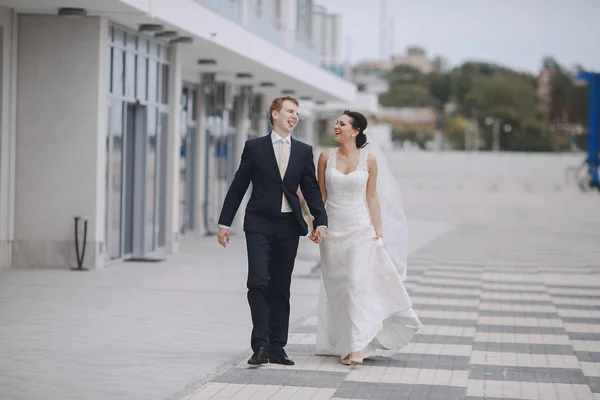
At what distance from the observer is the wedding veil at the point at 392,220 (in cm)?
953

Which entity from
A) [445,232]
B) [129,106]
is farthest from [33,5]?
[445,232]

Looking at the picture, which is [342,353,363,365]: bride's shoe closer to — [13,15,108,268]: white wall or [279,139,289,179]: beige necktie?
[279,139,289,179]: beige necktie

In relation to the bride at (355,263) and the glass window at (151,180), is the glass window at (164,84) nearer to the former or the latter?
the glass window at (151,180)

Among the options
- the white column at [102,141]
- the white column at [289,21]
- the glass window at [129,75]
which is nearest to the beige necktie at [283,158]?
the white column at [102,141]

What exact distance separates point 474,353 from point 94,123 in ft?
27.4

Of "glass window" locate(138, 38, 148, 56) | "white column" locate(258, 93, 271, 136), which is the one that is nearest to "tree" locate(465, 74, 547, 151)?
"white column" locate(258, 93, 271, 136)

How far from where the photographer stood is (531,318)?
1242 centimetres

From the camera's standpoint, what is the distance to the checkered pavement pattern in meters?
7.75

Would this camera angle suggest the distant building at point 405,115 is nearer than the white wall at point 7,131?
No

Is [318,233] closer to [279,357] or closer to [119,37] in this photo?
[279,357]

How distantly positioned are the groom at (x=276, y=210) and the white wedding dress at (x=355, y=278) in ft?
0.94

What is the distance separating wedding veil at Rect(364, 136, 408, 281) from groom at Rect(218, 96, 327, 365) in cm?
101

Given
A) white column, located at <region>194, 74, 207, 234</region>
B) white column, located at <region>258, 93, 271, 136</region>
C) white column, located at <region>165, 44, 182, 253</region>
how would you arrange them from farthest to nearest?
white column, located at <region>258, 93, 271, 136</region> < white column, located at <region>194, 74, 207, 234</region> < white column, located at <region>165, 44, 182, 253</region>

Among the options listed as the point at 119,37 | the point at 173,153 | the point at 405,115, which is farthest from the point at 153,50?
the point at 405,115
